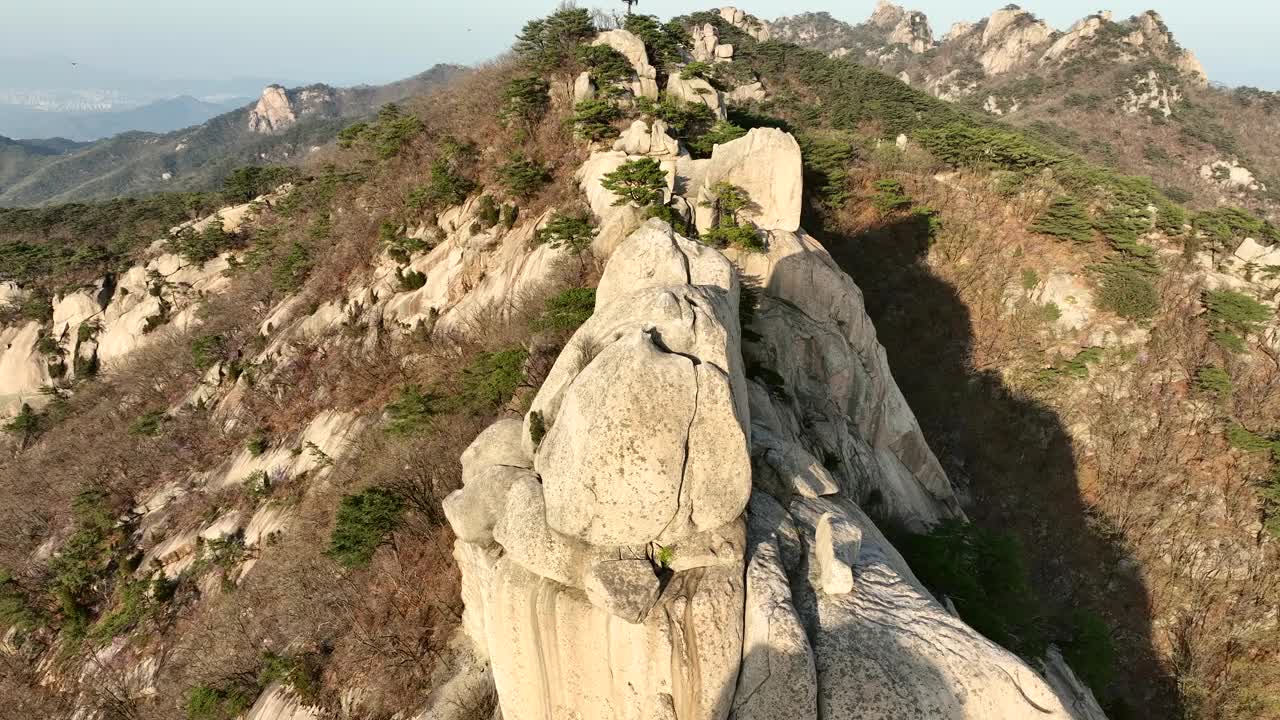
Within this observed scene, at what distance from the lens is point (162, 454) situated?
24.4m

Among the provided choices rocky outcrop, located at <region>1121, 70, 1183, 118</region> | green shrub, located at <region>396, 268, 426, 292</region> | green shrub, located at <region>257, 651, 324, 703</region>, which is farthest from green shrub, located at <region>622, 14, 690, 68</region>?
rocky outcrop, located at <region>1121, 70, 1183, 118</region>

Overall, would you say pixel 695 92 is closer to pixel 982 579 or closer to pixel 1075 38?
pixel 982 579

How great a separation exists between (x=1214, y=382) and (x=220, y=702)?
3613 centimetres

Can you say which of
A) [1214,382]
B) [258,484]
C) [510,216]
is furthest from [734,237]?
[1214,382]

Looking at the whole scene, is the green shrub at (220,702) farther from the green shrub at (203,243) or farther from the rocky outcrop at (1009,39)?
the rocky outcrop at (1009,39)

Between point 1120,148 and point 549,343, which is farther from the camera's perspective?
point 1120,148

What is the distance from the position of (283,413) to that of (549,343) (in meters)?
13.9

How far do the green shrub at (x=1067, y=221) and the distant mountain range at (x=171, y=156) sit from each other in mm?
121160

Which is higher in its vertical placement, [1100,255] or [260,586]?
[1100,255]

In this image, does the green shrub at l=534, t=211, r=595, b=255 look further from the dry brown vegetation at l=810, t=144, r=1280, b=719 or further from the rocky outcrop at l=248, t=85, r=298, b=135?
the rocky outcrop at l=248, t=85, r=298, b=135

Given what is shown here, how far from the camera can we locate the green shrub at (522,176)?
890 inches

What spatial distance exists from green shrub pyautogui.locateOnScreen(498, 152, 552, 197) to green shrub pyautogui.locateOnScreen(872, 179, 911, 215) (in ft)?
58.2

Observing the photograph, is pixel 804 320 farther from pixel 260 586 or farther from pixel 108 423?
pixel 108 423

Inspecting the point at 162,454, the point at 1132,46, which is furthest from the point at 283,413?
the point at 1132,46
